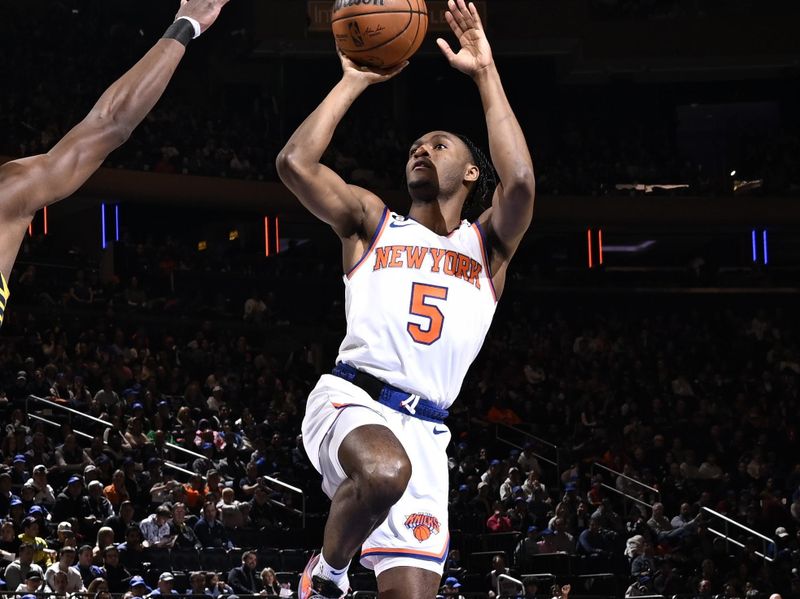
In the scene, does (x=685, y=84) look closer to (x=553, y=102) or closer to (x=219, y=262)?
(x=553, y=102)

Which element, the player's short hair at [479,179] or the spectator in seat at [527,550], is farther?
the spectator in seat at [527,550]

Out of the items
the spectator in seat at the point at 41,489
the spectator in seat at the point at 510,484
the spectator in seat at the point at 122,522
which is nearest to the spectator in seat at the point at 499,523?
the spectator in seat at the point at 510,484

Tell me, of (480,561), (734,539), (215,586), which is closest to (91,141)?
(215,586)

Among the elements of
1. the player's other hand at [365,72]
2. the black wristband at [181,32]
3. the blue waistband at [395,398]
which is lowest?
the blue waistband at [395,398]

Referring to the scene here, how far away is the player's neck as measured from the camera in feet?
20.5

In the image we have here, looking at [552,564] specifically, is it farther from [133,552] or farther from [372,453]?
[372,453]

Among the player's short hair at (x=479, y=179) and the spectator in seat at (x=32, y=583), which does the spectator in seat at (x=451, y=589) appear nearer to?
the spectator in seat at (x=32, y=583)

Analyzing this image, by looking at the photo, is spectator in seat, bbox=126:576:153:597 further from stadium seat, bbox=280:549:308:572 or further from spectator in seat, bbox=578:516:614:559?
spectator in seat, bbox=578:516:614:559

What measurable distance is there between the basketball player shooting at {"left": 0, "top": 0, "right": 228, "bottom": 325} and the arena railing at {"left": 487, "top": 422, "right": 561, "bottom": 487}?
54.9 feet

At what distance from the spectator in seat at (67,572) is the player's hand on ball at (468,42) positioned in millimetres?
7581

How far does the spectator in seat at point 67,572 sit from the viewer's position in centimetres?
1177

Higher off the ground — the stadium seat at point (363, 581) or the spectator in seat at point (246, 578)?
the spectator in seat at point (246, 578)

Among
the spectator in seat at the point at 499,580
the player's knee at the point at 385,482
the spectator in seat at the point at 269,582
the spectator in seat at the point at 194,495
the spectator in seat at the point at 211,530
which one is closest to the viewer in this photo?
the player's knee at the point at 385,482

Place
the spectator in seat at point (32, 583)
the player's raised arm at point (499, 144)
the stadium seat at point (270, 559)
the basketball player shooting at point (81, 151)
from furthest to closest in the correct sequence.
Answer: the stadium seat at point (270, 559), the spectator in seat at point (32, 583), the player's raised arm at point (499, 144), the basketball player shooting at point (81, 151)
